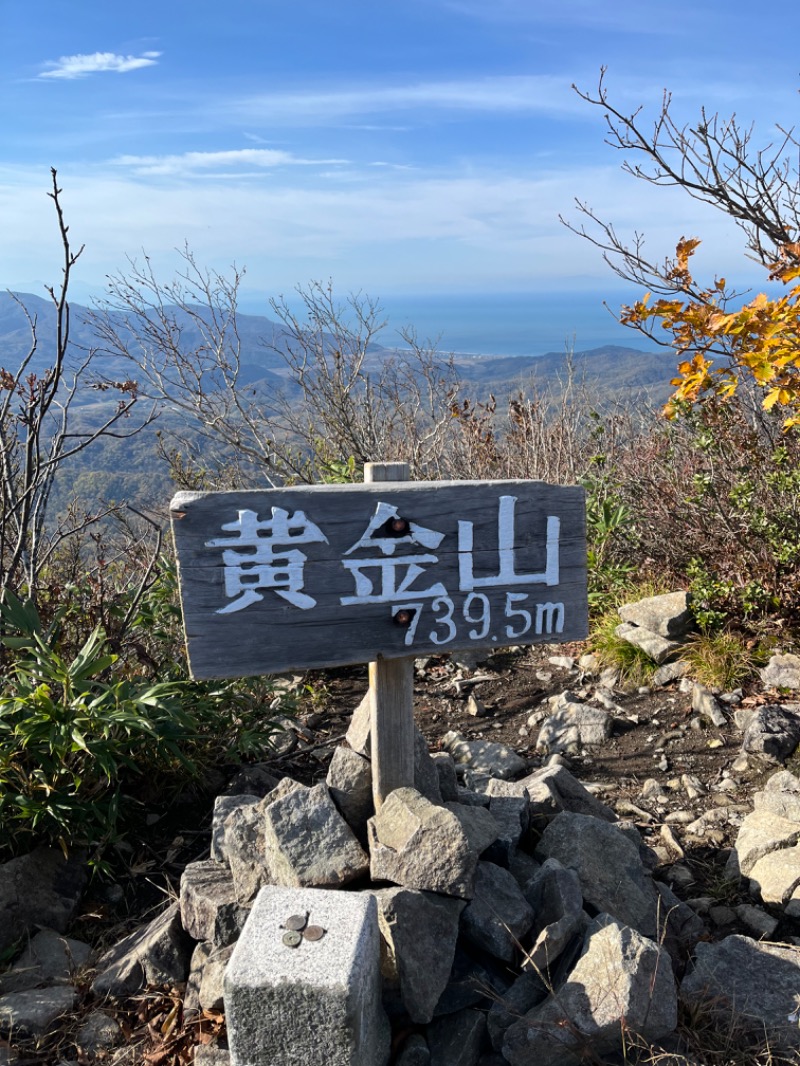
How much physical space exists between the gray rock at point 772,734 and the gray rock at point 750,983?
1488 millimetres

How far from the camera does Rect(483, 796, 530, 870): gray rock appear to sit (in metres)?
2.83

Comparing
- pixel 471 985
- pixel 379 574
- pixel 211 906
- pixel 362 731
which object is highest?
pixel 379 574

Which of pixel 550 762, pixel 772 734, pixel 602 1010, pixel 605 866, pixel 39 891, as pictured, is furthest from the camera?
pixel 550 762

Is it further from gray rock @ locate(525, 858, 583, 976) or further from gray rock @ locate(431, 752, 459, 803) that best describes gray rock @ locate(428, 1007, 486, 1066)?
gray rock @ locate(431, 752, 459, 803)

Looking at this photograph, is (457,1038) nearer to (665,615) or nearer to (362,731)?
(362,731)

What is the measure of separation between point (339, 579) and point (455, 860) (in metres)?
0.88

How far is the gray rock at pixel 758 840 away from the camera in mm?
3143

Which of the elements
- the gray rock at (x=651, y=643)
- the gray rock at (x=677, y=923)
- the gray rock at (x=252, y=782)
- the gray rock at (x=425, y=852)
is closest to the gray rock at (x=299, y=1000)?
the gray rock at (x=425, y=852)

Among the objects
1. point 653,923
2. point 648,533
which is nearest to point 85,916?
point 653,923

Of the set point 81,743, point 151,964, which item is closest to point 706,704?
point 151,964

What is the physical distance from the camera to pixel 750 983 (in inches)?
98.4

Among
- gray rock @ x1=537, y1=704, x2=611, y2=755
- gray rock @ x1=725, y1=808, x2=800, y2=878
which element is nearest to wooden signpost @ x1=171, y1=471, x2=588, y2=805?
gray rock @ x1=725, y1=808, x2=800, y2=878

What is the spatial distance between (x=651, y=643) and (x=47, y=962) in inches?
142

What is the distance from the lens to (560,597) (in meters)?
2.57
